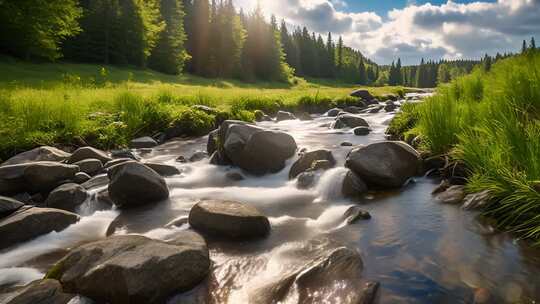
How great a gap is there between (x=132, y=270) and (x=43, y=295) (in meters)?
0.78

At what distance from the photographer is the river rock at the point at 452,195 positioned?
535cm

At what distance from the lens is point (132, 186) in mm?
5746

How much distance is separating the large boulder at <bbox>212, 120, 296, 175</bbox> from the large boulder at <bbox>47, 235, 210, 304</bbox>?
4.23 m

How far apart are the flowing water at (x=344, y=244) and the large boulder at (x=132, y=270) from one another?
1.10 ft

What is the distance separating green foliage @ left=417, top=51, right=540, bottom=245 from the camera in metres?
3.89

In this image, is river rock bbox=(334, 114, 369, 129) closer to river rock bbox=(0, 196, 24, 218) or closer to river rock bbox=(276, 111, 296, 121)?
river rock bbox=(276, 111, 296, 121)

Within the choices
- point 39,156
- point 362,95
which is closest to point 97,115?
point 39,156

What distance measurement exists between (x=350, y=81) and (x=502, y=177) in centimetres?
9987

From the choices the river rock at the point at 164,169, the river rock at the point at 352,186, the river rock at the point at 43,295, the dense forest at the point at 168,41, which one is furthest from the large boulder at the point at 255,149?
the dense forest at the point at 168,41

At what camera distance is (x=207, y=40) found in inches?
2098

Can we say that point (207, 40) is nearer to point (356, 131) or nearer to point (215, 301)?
point (356, 131)

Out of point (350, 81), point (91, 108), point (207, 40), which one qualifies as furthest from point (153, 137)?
point (350, 81)

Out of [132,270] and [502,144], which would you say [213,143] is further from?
[502,144]

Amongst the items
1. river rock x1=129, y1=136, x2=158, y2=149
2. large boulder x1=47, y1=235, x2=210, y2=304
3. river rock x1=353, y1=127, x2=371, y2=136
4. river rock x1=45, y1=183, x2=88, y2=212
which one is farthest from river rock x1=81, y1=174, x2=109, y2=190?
river rock x1=353, y1=127, x2=371, y2=136
